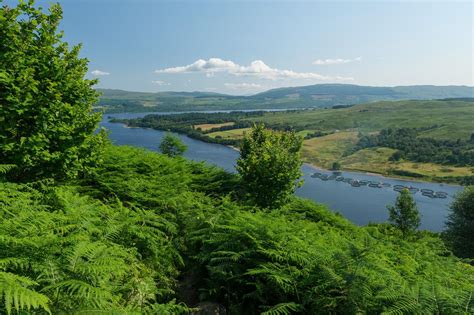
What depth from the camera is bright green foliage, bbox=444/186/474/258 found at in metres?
38.1

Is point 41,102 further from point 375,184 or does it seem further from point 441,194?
point 375,184

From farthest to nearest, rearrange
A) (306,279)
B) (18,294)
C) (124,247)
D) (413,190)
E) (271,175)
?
(413,190), (271,175), (124,247), (306,279), (18,294)

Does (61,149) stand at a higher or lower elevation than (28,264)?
higher

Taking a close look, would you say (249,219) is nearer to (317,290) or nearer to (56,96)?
(317,290)

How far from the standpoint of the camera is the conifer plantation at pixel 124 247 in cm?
469

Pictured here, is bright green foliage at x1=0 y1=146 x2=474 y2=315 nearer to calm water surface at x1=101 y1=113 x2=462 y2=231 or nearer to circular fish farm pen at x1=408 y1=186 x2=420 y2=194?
calm water surface at x1=101 y1=113 x2=462 y2=231

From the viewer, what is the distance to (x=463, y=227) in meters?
40.0

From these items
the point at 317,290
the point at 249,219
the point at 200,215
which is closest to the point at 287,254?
the point at 317,290

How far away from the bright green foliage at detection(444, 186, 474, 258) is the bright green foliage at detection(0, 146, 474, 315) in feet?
116

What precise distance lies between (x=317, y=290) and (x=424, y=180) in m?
142

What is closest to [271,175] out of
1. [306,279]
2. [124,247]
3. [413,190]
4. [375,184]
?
[124,247]

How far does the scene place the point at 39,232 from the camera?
5609mm

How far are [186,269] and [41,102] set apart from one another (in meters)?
7.32

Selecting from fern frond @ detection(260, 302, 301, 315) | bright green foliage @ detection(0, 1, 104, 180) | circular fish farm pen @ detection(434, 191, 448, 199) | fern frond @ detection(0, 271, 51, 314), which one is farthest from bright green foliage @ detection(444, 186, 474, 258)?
circular fish farm pen @ detection(434, 191, 448, 199)
